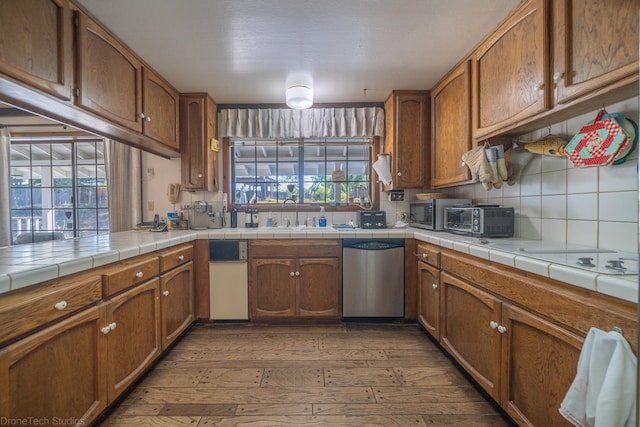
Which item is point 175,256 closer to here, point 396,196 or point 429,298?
point 429,298

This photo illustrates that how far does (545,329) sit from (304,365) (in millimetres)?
1385

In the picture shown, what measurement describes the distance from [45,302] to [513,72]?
2531 millimetres

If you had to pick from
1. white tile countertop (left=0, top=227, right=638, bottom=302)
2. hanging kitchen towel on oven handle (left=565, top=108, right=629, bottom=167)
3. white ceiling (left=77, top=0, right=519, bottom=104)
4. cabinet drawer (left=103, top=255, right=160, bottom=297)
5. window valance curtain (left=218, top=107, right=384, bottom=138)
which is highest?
white ceiling (left=77, top=0, right=519, bottom=104)

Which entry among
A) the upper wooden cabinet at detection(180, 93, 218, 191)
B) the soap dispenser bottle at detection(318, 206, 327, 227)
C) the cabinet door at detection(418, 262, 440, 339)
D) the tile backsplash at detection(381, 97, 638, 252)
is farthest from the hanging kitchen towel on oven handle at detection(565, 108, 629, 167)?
the upper wooden cabinet at detection(180, 93, 218, 191)

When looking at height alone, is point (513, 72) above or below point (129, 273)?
above

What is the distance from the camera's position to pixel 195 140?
2646mm

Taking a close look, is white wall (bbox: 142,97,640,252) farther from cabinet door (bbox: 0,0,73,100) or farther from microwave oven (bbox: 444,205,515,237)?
cabinet door (bbox: 0,0,73,100)

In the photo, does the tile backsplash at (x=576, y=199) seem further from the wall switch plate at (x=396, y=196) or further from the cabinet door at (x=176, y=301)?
the cabinet door at (x=176, y=301)

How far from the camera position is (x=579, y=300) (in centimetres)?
93

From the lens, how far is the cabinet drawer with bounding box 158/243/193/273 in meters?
1.85

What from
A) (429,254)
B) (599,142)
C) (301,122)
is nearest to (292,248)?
(429,254)

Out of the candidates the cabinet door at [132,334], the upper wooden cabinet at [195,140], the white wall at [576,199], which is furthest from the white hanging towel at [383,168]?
the cabinet door at [132,334]

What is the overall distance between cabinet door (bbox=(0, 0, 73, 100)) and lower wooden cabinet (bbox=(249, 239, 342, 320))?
1607mm

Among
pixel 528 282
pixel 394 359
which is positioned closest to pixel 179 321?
pixel 394 359
